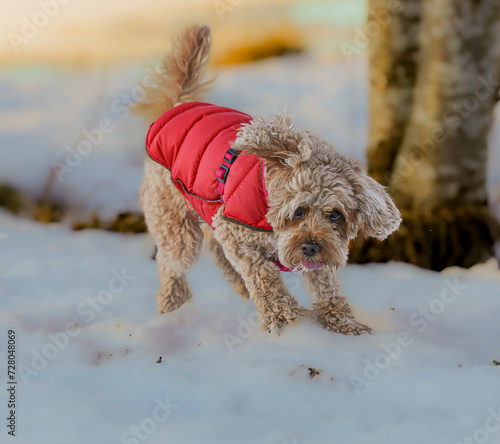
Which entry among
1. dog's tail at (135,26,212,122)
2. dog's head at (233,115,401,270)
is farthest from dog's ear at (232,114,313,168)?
dog's tail at (135,26,212,122)

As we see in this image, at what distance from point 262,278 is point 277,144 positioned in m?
0.82

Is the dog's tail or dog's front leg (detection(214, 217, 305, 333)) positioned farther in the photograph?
the dog's tail

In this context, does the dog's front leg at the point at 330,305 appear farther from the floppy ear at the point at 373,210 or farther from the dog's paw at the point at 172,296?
the dog's paw at the point at 172,296

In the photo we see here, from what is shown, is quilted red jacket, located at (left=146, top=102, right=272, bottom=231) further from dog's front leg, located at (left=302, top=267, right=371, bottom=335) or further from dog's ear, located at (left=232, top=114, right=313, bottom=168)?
dog's front leg, located at (left=302, top=267, right=371, bottom=335)

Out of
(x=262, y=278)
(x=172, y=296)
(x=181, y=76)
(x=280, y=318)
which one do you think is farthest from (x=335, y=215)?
(x=181, y=76)

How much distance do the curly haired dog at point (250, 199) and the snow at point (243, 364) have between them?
25 cm

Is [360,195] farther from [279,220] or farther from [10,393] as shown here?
[10,393]

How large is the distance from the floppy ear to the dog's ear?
35 cm

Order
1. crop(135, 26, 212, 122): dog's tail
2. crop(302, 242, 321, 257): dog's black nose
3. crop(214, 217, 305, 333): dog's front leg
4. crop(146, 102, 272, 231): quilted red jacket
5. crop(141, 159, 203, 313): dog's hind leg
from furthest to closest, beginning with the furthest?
crop(135, 26, 212, 122): dog's tail
crop(141, 159, 203, 313): dog's hind leg
crop(214, 217, 305, 333): dog's front leg
crop(146, 102, 272, 231): quilted red jacket
crop(302, 242, 321, 257): dog's black nose

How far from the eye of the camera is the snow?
297 cm

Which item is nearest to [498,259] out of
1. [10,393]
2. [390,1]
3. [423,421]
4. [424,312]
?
[424,312]

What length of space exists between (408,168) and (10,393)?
3740 millimetres

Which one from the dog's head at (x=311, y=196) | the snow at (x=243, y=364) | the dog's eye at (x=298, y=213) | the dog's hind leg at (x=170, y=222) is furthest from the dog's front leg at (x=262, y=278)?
the dog's hind leg at (x=170, y=222)

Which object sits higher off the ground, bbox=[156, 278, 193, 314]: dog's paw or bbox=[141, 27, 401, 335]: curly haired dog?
bbox=[141, 27, 401, 335]: curly haired dog
